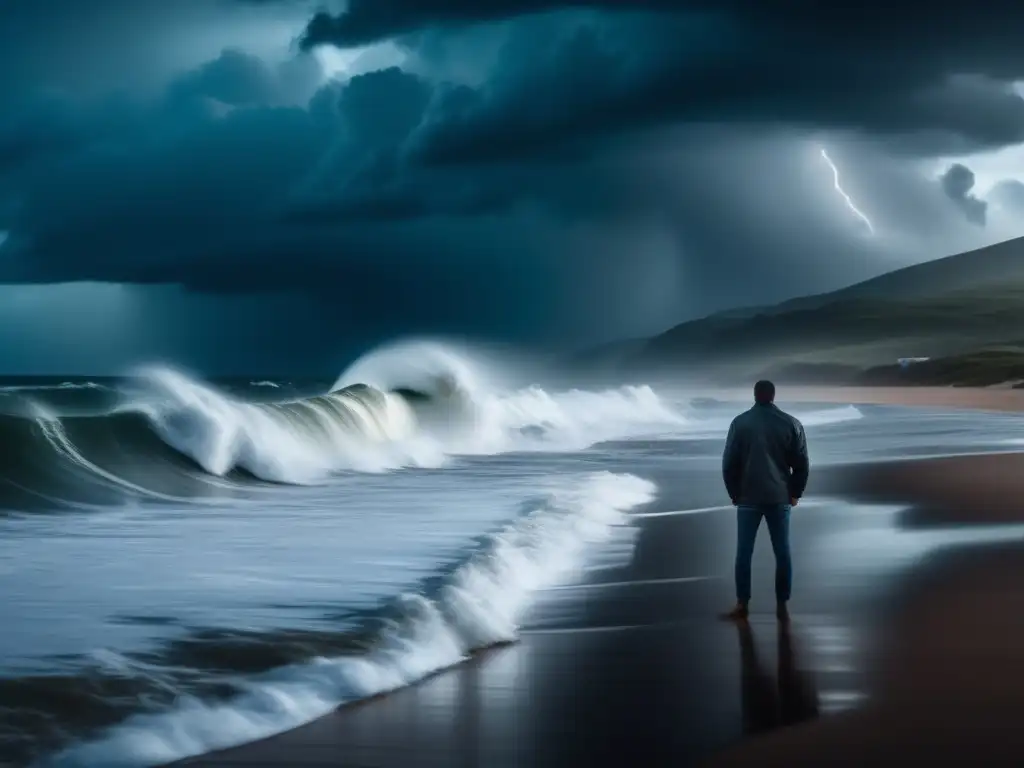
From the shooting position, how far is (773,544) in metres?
8.72

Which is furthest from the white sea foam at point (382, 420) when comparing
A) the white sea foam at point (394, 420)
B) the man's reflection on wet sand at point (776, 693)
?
the man's reflection on wet sand at point (776, 693)

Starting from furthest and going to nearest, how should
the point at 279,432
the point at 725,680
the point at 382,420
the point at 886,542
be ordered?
the point at 382,420 < the point at 279,432 < the point at 886,542 < the point at 725,680

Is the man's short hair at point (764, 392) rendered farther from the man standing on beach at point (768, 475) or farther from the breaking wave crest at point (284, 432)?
the breaking wave crest at point (284, 432)

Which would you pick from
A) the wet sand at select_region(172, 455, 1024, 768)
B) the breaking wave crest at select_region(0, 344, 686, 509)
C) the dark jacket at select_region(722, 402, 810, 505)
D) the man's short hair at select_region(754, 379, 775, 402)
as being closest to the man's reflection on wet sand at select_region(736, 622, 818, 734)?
the wet sand at select_region(172, 455, 1024, 768)

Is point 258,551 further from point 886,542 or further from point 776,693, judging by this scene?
point 776,693

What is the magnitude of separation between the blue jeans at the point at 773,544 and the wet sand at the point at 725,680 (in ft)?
0.64

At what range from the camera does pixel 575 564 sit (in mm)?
10773

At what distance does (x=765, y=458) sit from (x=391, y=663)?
9.56 ft

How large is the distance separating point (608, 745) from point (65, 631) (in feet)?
11.5

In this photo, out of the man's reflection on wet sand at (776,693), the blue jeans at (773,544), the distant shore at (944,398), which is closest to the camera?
the man's reflection on wet sand at (776,693)

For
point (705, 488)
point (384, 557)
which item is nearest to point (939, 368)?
point (705, 488)

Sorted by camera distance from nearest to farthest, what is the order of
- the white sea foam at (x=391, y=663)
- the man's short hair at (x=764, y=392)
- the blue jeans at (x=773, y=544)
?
the white sea foam at (x=391, y=663)
the blue jeans at (x=773, y=544)
the man's short hair at (x=764, y=392)

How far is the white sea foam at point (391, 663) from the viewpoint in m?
5.66

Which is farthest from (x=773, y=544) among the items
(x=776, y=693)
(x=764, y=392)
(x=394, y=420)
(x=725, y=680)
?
(x=394, y=420)
